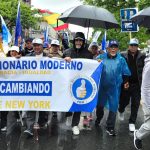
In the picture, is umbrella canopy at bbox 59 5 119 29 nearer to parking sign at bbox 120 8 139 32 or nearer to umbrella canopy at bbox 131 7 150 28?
umbrella canopy at bbox 131 7 150 28

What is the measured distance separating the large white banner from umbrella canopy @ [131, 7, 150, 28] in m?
1.58

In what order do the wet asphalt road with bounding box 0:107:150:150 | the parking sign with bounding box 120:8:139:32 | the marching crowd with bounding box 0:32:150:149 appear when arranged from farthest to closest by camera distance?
the parking sign with bounding box 120:8:139:32 → the marching crowd with bounding box 0:32:150:149 → the wet asphalt road with bounding box 0:107:150:150

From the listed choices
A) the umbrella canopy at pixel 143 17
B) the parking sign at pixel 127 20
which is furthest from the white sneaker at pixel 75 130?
the parking sign at pixel 127 20

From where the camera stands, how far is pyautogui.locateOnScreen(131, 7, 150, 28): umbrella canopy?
9.19 meters

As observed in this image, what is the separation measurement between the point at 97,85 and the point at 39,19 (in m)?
Answer: 59.9

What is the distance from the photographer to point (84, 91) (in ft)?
27.9

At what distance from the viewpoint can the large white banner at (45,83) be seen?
8.34 meters

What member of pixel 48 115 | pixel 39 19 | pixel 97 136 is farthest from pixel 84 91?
pixel 39 19

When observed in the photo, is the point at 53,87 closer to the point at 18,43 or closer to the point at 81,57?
the point at 81,57

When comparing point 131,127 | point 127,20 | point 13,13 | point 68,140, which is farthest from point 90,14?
point 13,13

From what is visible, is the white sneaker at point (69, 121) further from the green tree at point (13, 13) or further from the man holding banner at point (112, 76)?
the green tree at point (13, 13)

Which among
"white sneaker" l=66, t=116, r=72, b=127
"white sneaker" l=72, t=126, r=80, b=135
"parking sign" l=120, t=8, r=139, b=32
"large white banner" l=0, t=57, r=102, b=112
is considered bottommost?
"white sneaker" l=66, t=116, r=72, b=127

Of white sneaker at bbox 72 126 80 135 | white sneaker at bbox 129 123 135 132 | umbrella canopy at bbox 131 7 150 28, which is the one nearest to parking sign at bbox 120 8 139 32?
umbrella canopy at bbox 131 7 150 28

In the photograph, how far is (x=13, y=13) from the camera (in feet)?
194
